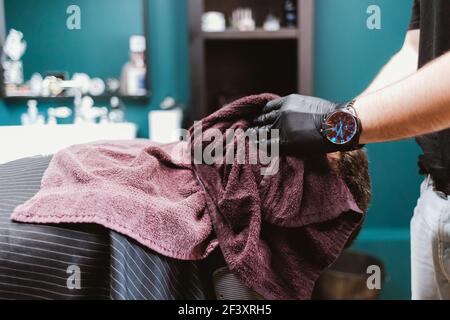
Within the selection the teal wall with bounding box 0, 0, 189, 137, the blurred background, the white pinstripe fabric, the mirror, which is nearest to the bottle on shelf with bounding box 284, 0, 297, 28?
the blurred background

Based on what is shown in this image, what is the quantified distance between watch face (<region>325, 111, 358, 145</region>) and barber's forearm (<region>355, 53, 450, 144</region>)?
2 centimetres

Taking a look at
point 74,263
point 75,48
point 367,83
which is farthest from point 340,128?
point 75,48

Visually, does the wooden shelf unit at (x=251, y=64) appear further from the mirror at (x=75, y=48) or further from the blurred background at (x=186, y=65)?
the mirror at (x=75, y=48)

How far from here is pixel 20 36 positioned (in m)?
1.43

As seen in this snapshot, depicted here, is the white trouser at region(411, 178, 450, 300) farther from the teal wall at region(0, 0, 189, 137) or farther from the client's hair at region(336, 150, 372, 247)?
the teal wall at region(0, 0, 189, 137)

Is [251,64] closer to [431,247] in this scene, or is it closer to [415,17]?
[415,17]

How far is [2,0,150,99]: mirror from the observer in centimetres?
143

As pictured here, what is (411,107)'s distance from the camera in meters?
0.60

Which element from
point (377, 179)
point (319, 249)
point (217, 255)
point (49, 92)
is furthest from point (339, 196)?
point (49, 92)

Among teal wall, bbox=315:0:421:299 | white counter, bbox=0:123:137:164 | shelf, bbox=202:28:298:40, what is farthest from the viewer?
shelf, bbox=202:28:298:40

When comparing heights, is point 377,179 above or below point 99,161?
below

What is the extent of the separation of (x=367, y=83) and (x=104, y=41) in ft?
3.54
